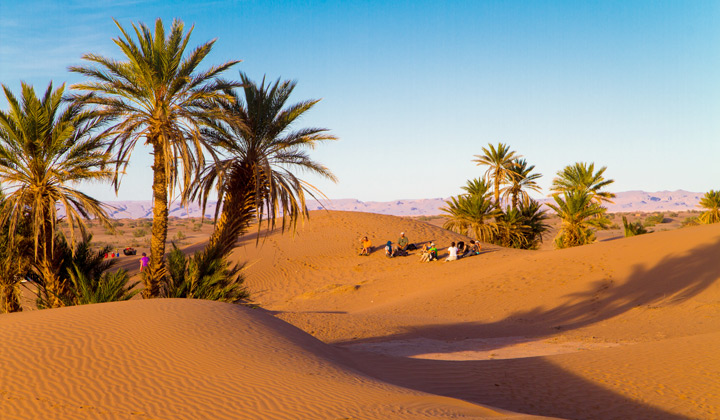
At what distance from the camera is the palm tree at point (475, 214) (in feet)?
105

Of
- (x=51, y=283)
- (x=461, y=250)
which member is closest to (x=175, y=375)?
(x=51, y=283)

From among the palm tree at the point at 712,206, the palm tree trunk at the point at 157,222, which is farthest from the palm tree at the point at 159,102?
the palm tree at the point at 712,206

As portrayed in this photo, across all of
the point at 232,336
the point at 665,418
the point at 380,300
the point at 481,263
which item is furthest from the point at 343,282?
the point at 665,418

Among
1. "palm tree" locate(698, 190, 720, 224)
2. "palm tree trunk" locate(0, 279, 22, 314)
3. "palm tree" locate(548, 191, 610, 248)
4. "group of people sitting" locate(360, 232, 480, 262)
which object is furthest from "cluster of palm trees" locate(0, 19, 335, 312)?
"palm tree" locate(698, 190, 720, 224)

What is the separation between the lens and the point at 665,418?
712cm

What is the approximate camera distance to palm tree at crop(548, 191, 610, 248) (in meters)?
28.7

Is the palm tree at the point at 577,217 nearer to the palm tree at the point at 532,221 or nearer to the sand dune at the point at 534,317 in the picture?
the palm tree at the point at 532,221

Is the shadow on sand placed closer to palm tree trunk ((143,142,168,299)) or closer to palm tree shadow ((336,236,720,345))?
palm tree shadow ((336,236,720,345))

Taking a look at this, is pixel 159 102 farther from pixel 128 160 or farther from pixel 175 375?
pixel 175 375

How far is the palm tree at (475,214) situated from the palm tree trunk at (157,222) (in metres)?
21.1

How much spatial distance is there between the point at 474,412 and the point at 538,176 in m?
33.0

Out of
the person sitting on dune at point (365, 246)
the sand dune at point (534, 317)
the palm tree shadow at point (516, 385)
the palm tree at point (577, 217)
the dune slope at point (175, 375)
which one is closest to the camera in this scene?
the dune slope at point (175, 375)

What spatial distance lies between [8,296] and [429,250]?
775 inches

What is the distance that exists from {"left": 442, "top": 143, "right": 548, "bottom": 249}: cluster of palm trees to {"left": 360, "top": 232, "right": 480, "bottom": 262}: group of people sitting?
3482 millimetres
